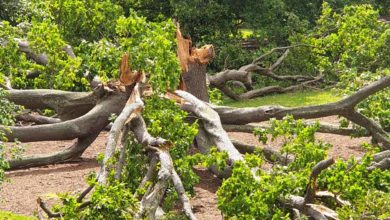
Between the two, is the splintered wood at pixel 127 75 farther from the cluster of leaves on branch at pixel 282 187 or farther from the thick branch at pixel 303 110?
the cluster of leaves on branch at pixel 282 187

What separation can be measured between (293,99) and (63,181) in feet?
27.1

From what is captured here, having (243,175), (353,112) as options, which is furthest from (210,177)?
(243,175)

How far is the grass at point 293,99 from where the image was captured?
1842 cm

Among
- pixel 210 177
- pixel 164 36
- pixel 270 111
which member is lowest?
pixel 210 177

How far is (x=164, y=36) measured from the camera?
43.9 feet

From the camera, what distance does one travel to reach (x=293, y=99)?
62.6 feet

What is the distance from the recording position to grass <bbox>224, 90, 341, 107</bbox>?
18.4 m

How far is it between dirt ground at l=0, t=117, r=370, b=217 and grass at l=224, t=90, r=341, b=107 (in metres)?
3.64

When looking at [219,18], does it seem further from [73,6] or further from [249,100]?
[73,6]

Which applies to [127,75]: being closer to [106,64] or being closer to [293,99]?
[106,64]

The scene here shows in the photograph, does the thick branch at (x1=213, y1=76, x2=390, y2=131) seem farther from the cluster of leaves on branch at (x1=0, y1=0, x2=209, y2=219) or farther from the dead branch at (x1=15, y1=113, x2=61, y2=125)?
the dead branch at (x1=15, y1=113, x2=61, y2=125)

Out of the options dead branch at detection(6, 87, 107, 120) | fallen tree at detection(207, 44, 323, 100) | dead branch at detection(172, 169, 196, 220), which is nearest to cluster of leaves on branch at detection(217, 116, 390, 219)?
dead branch at detection(172, 169, 196, 220)

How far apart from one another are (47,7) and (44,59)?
149cm

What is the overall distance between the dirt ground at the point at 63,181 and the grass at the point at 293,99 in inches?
143
